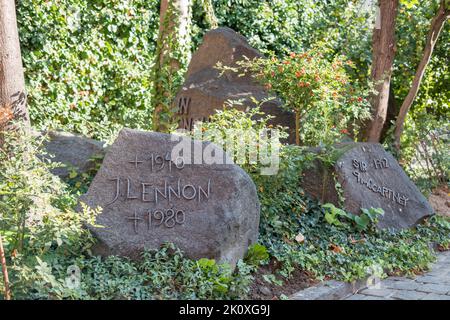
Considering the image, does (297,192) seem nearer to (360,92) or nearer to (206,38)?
(360,92)

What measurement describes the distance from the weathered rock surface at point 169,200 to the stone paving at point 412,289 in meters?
1.12

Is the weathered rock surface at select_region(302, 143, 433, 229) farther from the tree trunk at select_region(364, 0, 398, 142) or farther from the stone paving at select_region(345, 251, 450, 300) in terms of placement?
the tree trunk at select_region(364, 0, 398, 142)

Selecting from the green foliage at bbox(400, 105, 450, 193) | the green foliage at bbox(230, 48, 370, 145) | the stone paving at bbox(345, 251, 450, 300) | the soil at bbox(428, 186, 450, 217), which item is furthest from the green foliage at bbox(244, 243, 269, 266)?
the green foliage at bbox(400, 105, 450, 193)

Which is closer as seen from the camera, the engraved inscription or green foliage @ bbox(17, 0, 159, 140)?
the engraved inscription

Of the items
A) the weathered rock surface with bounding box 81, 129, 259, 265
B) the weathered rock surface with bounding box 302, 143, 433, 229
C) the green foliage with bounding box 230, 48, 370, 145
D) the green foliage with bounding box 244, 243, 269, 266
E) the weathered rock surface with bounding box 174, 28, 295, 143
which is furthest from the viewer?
the weathered rock surface with bounding box 174, 28, 295, 143

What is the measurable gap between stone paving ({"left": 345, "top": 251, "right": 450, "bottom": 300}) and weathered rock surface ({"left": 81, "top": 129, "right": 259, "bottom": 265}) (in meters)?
1.12

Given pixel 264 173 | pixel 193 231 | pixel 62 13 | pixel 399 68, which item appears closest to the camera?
pixel 193 231

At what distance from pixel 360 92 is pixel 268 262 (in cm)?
346

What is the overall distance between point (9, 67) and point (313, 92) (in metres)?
3.46

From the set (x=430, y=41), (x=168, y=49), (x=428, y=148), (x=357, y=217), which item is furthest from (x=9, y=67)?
(x=428, y=148)

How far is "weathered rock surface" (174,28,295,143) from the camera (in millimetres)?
7312

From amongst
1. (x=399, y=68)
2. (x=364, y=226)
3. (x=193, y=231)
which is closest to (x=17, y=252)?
(x=193, y=231)

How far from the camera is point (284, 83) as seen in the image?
679cm
